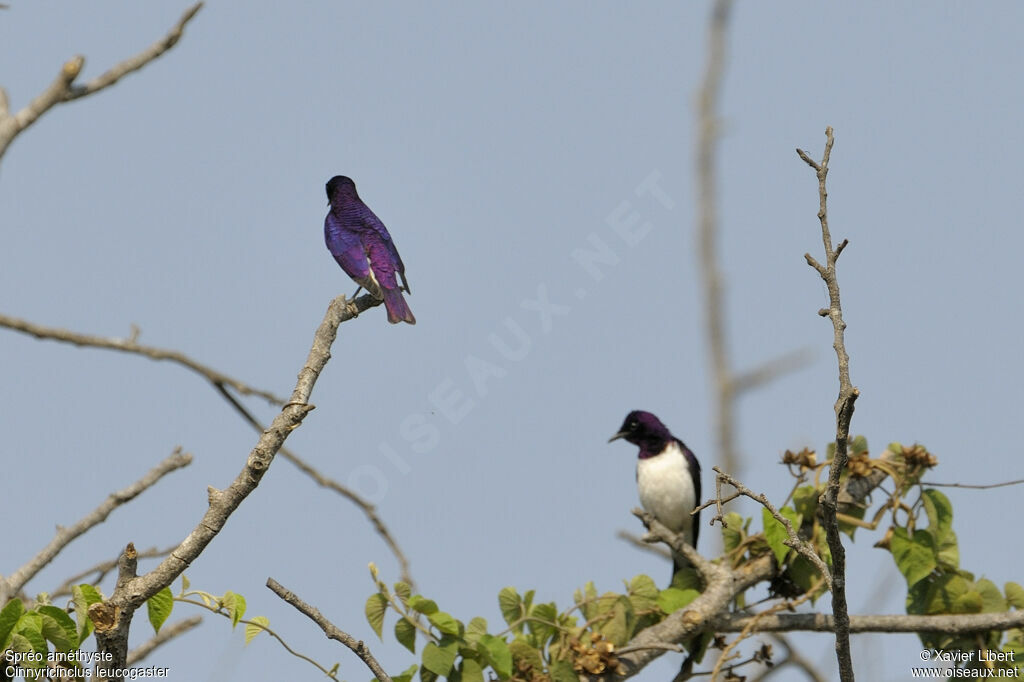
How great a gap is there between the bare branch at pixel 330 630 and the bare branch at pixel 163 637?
3.97 feet

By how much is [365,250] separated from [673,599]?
2.11 metres

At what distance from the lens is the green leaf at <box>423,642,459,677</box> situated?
5.12m

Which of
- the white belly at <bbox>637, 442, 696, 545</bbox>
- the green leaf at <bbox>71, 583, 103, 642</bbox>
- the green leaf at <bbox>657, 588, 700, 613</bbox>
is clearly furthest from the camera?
the white belly at <bbox>637, 442, 696, 545</bbox>

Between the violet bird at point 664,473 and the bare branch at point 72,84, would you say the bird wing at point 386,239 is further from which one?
the violet bird at point 664,473

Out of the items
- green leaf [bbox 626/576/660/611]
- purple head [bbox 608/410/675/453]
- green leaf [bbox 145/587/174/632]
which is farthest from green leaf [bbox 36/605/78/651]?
purple head [bbox 608/410/675/453]

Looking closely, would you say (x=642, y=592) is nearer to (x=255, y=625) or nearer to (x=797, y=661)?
(x=797, y=661)

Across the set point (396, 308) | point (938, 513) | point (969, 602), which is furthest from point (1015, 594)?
point (396, 308)

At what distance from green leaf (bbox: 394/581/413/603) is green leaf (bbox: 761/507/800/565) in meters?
1.52

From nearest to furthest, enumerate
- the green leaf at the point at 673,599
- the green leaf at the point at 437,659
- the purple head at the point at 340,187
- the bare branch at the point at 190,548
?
the bare branch at the point at 190,548 → the green leaf at the point at 437,659 → the green leaf at the point at 673,599 → the purple head at the point at 340,187

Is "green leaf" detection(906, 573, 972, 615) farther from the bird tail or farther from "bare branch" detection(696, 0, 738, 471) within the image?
the bird tail

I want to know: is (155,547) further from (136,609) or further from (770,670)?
(770,670)

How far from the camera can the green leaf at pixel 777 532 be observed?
213 inches

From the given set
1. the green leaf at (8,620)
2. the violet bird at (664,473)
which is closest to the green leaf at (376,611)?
the green leaf at (8,620)

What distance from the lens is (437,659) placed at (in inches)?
201
